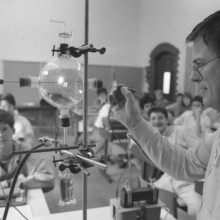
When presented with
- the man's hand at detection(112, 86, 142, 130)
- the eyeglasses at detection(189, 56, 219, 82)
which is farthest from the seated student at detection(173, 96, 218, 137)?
the eyeglasses at detection(189, 56, 219, 82)

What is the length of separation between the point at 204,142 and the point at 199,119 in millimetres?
2432

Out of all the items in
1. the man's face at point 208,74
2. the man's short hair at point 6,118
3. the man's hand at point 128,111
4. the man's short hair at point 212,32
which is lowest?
the man's short hair at point 6,118

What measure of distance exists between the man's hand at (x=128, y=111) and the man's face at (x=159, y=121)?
146 cm

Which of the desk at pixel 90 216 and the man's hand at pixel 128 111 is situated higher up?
the man's hand at pixel 128 111

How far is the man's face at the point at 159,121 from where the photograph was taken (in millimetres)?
2362

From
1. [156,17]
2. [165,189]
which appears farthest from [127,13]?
[165,189]

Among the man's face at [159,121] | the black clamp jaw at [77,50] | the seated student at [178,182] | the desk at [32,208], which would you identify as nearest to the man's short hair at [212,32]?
the black clamp jaw at [77,50]

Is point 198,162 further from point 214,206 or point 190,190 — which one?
point 190,190

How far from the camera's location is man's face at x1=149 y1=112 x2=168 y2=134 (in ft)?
7.75

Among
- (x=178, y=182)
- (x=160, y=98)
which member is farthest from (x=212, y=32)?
(x=160, y=98)

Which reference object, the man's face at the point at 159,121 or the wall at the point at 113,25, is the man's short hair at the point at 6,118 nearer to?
the man's face at the point at 159,121

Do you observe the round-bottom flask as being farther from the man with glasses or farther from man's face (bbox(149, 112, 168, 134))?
man's face (bbox(149, 112, 168, 134))

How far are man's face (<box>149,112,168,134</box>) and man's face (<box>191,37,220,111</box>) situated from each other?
1.69 meters

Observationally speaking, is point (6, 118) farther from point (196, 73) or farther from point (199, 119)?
point (199, 119)
